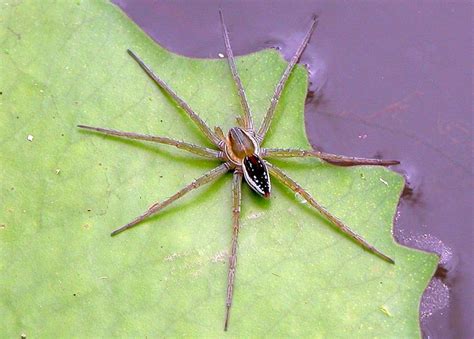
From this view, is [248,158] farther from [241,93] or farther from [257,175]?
[241,93]

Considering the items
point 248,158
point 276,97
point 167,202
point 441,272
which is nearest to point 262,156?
point 248,158

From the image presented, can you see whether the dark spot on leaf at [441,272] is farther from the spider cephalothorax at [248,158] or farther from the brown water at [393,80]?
the spider cephalothorax at [248,158]

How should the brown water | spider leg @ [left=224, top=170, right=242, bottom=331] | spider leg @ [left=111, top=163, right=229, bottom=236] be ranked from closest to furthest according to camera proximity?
spider leg @ [left=224, top=170, right=242, bottom=331] < spider leg @ [left=111, top=163, right=229, bottom=236] < the brown water

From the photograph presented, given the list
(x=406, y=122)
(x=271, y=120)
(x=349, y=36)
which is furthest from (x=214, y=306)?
(x=349, y=36)

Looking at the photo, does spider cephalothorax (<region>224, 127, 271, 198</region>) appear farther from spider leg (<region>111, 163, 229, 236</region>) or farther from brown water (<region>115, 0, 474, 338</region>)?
brown water (<region>115, 0, 474, 338</region>)

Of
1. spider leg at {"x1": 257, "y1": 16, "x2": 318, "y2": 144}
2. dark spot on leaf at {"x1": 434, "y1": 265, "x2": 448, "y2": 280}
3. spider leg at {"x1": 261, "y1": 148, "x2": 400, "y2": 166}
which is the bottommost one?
dark spot on leaf at {"x1": 434, "y1": 265, "x2": 448, "y2": 280}

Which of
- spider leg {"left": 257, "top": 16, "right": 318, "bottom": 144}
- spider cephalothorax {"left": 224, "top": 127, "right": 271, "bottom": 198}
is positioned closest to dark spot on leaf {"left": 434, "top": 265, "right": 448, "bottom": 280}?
spider cephalothorax {"left": 224, "top": 127, "right": 271, "bottom": 198}

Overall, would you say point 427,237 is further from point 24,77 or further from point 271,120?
point 24,77
